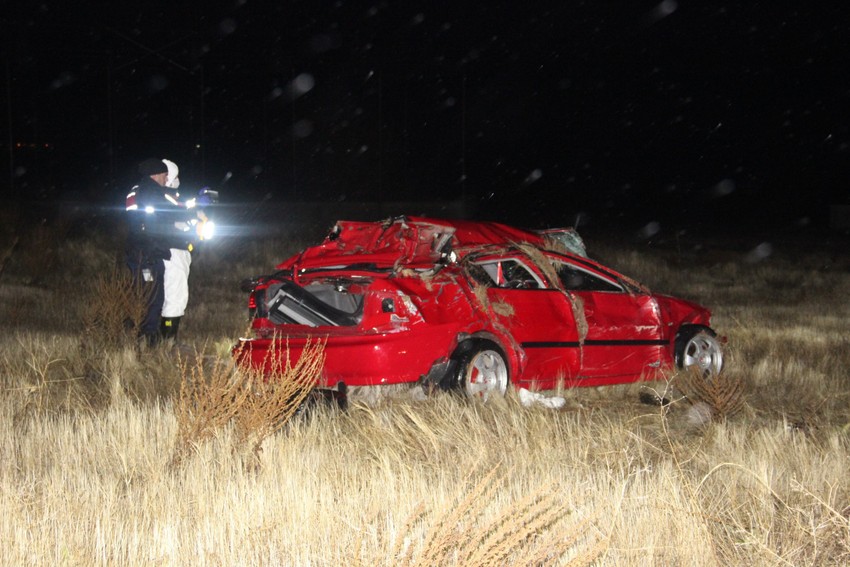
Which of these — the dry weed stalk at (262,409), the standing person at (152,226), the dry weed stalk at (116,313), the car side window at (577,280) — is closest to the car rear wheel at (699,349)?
the car side window at (577,280)

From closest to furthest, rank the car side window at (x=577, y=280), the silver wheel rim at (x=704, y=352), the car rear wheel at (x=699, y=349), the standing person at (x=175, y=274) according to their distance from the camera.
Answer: the car side window at (x=577, y=280), the car rear wheel at (x=699, y=349), the silver wheel rim at (x=704, y=352), the standing person at (x=175, y=274)

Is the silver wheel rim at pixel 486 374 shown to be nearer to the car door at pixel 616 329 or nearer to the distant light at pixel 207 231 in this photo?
the car door at pixel 616 329

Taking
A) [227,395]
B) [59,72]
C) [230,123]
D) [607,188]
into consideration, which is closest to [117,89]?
[59,72]

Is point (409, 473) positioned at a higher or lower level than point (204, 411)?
lower

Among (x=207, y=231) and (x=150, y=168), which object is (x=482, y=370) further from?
(x=150, y=168)

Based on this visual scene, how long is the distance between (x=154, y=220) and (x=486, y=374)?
3.79 metres

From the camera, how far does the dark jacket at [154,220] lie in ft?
32.3

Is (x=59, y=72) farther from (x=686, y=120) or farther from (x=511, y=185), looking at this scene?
(x=686, y=120)

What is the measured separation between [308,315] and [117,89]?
2457cm

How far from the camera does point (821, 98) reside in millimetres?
54062

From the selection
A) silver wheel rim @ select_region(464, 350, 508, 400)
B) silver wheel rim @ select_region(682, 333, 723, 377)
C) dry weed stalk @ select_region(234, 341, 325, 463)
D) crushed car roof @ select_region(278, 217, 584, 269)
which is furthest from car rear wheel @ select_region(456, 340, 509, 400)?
silver wheel rim @ select_region(682, 333, 723, 377)

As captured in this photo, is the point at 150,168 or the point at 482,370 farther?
the point at 150,168

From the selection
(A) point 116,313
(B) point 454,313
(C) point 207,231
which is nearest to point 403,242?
(B) point 454,313

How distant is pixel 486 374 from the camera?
A: 7.70 m
